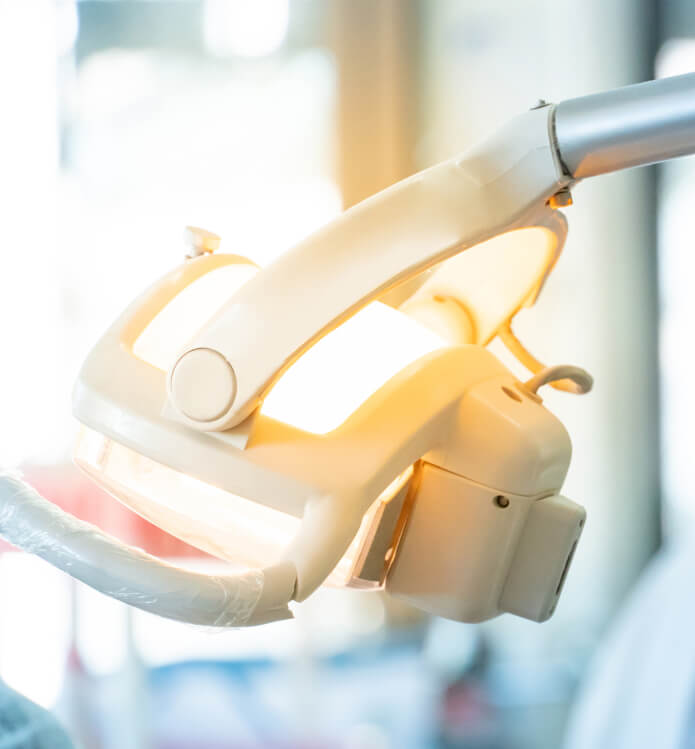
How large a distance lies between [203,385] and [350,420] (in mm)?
69

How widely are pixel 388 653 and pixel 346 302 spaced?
78.3 inches

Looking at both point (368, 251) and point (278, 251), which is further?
point (278, 251)

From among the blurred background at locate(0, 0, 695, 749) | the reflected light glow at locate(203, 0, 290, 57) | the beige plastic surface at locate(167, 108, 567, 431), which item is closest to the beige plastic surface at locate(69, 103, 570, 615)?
the beige plastic surface at locate(167, 108, 567, 431)

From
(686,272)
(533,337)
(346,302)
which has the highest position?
(346,302)

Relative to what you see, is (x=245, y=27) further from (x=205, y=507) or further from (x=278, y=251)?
(x=205, y=507)

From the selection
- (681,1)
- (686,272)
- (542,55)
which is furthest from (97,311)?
(681,1)

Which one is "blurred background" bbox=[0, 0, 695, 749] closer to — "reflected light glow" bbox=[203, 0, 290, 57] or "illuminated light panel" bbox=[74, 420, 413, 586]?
"reflected light glow" bbox=[203, 0, 290, 57]

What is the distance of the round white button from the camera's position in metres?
0.41

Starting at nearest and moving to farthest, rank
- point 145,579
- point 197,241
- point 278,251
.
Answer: point 145,579, point 197,241, point 278,251

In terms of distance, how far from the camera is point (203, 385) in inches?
16.4

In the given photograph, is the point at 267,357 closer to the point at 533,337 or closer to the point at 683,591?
the point at 683,591

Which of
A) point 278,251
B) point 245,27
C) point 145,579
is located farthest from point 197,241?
point 245,27

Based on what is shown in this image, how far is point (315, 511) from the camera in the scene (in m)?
0.42

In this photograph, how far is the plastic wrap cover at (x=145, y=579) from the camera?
0.38 m
